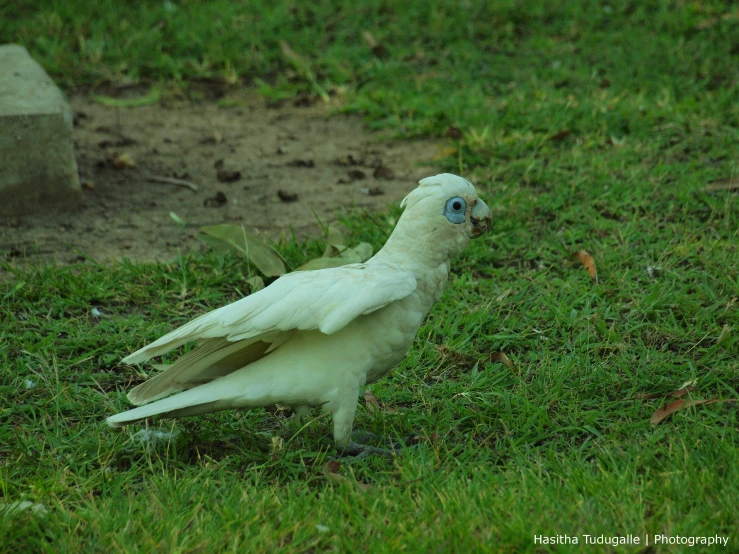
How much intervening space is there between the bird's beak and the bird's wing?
0.34 meters

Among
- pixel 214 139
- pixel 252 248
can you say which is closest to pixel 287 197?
pixel 252 248

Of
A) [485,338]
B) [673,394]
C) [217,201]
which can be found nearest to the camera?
[673,394]

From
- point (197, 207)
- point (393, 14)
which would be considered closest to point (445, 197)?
point (197, 207)

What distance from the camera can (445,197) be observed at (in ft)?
9.61

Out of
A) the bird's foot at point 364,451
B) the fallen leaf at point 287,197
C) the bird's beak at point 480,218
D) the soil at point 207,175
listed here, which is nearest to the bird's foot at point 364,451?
the bird's foot at point 364,451

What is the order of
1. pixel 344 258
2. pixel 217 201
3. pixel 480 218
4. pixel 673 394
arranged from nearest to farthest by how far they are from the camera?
pixel 480 218, pixel 673 394, pixel 344 258, pixel 217 201

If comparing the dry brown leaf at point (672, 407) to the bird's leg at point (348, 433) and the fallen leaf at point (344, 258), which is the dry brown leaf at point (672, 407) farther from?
the fallen leaf at point (344, 258)

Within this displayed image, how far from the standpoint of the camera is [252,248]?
4.15 metres

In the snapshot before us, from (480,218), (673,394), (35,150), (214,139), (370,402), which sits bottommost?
(214,139)

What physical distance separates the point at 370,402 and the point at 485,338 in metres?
0.69

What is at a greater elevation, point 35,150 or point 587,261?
point 35,150

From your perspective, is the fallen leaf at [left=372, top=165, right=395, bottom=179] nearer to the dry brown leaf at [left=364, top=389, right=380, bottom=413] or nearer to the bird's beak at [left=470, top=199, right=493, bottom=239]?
the dry brown leaf at [left=364, top=389, right=380, bottom=413]

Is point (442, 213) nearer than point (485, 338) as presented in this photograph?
Yes

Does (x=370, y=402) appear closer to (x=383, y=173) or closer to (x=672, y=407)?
(x=672, y=407)
